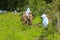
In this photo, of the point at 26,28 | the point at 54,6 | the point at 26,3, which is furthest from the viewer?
the point at 26,3

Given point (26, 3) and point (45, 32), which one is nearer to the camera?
point (45, 32)

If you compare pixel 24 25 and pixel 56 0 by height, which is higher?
pixel 56 0

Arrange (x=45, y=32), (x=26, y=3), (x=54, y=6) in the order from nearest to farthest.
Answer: (x=45, y=32) < (x=54, y=6) < (x=26, y=3)

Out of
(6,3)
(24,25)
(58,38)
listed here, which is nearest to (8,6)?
(6,3)

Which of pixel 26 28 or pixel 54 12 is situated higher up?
pixel 54 12

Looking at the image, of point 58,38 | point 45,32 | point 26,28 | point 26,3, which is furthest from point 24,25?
point 26,3

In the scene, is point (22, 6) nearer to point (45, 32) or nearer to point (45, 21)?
point (45, 21)

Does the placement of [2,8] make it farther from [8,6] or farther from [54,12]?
[54,12]

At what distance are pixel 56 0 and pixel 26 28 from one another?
12.5 feet

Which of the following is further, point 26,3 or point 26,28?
point 26,3

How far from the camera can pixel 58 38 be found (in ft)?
50.6

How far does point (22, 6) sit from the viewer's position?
119 feet

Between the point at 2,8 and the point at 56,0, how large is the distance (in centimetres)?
2346

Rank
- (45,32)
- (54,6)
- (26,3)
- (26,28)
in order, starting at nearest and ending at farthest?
1. (45,32)
2. (54,6)
3. (26,28)
4. (26,3)
